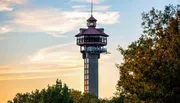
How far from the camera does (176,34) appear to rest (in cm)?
3362

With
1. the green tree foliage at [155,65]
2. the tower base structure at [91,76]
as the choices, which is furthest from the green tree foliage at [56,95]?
the tower base structure at [91,76]

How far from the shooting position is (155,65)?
108 feet

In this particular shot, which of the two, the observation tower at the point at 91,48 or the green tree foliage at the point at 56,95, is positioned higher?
the observation tower at the point at 91,48

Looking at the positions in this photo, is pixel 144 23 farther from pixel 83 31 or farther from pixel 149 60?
pixel 83 31

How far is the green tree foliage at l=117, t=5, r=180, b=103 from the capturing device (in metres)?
32.2

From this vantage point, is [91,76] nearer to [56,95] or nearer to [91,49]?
[91,49]

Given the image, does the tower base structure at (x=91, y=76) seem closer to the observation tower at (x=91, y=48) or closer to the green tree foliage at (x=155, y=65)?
the observation tower at (x=91, y=48)

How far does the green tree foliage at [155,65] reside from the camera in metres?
32.2

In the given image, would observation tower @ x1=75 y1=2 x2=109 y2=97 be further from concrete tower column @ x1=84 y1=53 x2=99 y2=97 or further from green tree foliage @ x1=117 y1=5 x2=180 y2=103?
green tree foliage @ x1=117 y1=5 x2=180 y2=103

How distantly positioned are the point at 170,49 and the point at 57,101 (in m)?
37.7

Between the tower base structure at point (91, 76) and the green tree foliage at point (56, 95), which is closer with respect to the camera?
the green tree foliage at point (56, 95)

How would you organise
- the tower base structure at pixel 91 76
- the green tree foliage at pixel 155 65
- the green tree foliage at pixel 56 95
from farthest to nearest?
the tower base structure at pixel 91 76 < the green tree foliage at pixel 56 95 < the green tree foliage at pixel 155 65

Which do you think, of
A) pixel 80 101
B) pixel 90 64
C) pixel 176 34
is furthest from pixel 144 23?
pixel 90 64

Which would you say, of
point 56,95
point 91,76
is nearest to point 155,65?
point 56,95
